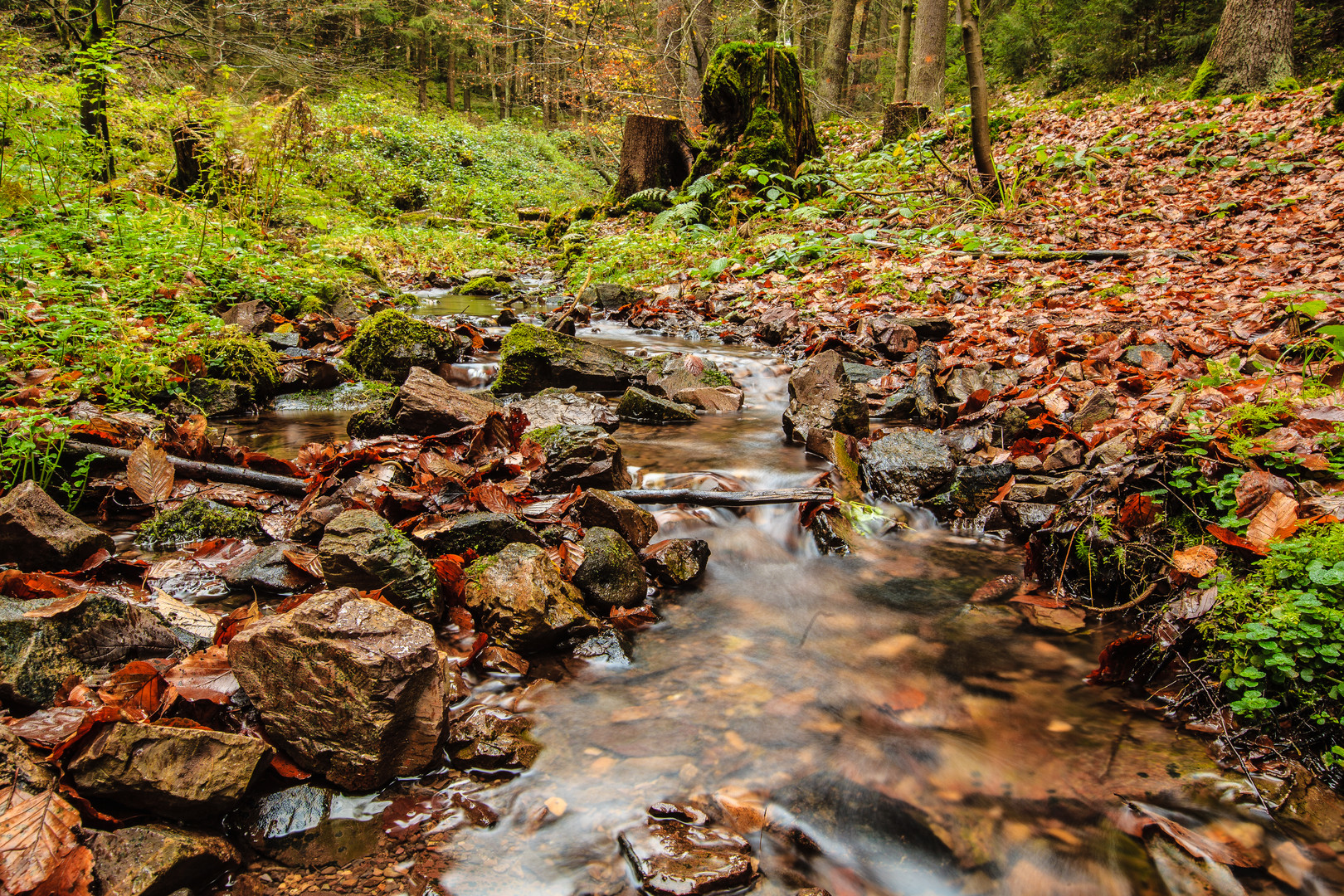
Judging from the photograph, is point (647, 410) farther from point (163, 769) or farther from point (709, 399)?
point (163, 769)

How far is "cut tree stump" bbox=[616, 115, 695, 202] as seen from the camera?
14180 millimetres

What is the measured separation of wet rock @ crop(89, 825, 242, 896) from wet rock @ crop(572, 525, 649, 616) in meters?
1.55

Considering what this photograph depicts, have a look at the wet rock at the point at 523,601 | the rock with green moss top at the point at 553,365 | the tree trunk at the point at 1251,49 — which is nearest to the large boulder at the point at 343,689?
the wet rock at the point at 523,601

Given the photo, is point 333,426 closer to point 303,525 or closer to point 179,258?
point 303,525

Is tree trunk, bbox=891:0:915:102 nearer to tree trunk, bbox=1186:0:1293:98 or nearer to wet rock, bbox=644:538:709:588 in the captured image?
tree trunk, bbox=1186:0:1293:98

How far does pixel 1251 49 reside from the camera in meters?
11.1

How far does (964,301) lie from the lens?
23.9 ft

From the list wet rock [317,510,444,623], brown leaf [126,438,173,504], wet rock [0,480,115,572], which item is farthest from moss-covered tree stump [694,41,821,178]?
wet rock [0,480,115,572]

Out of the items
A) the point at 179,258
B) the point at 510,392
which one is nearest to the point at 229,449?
the point at 510,392

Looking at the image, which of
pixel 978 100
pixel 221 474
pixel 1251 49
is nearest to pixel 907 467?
pixel 221 474

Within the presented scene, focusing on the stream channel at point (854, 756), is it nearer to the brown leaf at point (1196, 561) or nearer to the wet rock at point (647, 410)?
the brown leaf at point (1196, 561)

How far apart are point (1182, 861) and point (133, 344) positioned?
6132mm

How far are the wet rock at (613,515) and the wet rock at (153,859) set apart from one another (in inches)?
77.7

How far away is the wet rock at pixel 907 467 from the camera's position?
4184mm
